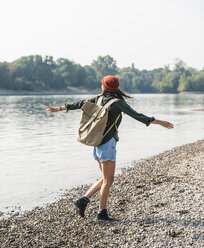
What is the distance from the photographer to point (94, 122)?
6.10m

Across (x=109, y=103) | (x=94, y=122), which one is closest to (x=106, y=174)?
(x=94, y=122)

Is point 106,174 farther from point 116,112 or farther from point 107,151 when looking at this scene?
point 116,112

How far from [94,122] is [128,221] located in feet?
7.07

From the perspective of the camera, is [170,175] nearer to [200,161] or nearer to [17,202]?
[200,161]

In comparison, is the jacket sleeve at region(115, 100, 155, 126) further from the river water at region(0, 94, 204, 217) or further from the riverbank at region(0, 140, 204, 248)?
the river water at region(0, 94, 204, 217)

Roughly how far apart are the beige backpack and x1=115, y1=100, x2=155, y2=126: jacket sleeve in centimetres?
14

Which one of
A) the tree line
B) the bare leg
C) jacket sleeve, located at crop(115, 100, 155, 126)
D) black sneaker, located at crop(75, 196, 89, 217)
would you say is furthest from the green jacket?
the tree line

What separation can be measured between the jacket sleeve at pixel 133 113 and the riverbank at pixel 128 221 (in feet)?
6.52

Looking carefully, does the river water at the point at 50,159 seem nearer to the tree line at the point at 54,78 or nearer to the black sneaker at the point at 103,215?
the black sneaker at the point at 103,215

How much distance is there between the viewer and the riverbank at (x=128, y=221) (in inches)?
229

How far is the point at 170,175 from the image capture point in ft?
34.1

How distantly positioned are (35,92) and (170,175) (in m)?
146

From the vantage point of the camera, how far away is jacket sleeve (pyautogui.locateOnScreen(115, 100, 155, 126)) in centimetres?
587

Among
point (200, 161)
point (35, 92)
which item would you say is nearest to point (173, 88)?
point (35, 92)
